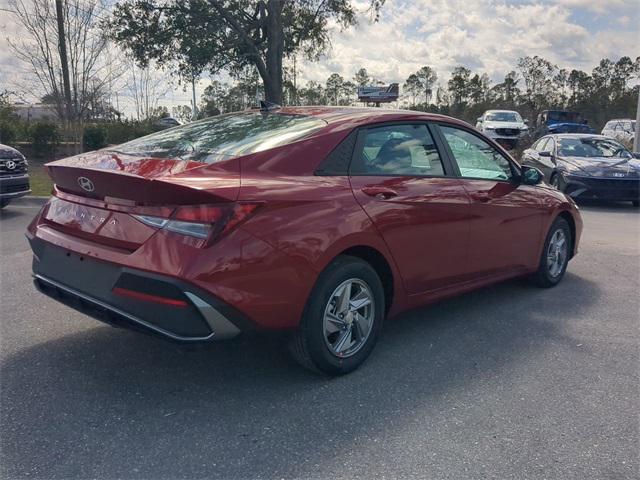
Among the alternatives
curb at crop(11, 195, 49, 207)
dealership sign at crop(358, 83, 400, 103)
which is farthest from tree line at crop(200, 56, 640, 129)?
curb at crop(11, 195, 49, 207)

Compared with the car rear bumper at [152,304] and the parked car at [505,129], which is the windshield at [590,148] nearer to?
the car rear bumper at [152,304]

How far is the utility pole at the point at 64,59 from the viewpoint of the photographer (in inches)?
494

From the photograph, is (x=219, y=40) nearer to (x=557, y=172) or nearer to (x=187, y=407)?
(x=557, y=172)

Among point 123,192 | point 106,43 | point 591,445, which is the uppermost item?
point 106,43

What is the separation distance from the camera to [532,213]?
5047 mm

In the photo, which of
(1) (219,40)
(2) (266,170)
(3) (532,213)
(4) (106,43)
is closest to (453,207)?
(3) (532,213)

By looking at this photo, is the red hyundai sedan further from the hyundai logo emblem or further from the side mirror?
the side mirror

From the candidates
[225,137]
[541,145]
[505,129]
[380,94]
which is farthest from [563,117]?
[225,137]

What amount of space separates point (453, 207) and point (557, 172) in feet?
28.7

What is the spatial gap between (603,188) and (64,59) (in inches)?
476

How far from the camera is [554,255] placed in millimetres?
5566

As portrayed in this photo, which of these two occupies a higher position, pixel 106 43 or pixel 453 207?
pixel 106 43

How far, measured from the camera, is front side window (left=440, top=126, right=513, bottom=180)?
442 centimetres

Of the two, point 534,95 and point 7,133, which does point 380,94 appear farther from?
point 7,133
